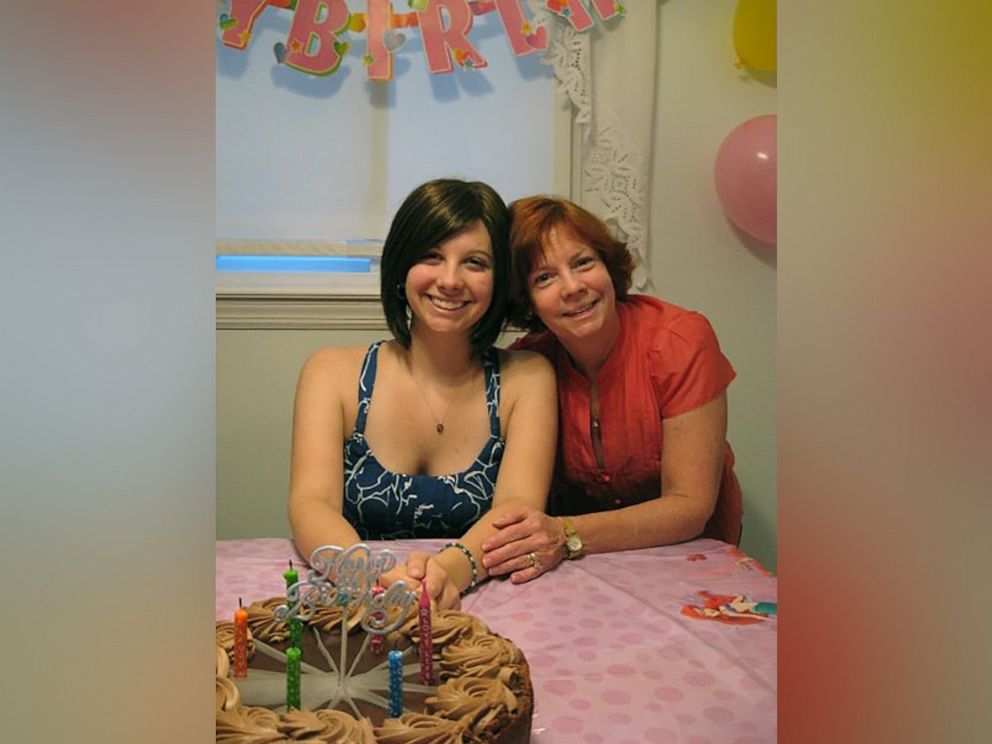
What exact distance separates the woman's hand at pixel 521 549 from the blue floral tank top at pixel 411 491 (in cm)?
23

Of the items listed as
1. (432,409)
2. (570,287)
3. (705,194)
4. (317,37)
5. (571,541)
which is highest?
(317,37)

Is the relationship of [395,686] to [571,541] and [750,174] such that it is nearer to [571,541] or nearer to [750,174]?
[571,541]

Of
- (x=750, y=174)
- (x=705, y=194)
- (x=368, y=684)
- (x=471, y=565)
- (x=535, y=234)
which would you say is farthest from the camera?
(x=705, y=194)

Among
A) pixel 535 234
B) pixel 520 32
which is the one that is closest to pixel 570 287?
pixel 535 234

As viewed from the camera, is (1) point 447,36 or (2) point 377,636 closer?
(2) point 377,636

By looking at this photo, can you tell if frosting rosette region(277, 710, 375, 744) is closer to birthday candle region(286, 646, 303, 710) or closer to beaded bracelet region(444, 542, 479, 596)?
birthday candle region(286, 646, 303, 710)

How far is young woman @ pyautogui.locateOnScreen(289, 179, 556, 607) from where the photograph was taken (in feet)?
4.30

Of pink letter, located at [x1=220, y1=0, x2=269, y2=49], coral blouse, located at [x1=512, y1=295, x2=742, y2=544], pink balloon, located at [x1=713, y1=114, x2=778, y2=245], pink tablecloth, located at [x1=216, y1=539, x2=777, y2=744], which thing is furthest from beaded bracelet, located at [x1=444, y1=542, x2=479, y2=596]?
pink letter, located at [x1=220, y1=0, x2=269, y2=49]

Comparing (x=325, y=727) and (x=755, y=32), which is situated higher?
(x=755, y=32)

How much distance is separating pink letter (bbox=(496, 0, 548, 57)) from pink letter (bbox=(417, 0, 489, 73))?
8cm

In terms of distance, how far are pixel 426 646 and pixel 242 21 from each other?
5.97 feet

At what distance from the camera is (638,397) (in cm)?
145

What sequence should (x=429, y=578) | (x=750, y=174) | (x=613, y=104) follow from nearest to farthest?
(x=429, y=578) < (x=750, y=174) < (x=613, y=104)

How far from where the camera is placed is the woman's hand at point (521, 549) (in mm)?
1058
